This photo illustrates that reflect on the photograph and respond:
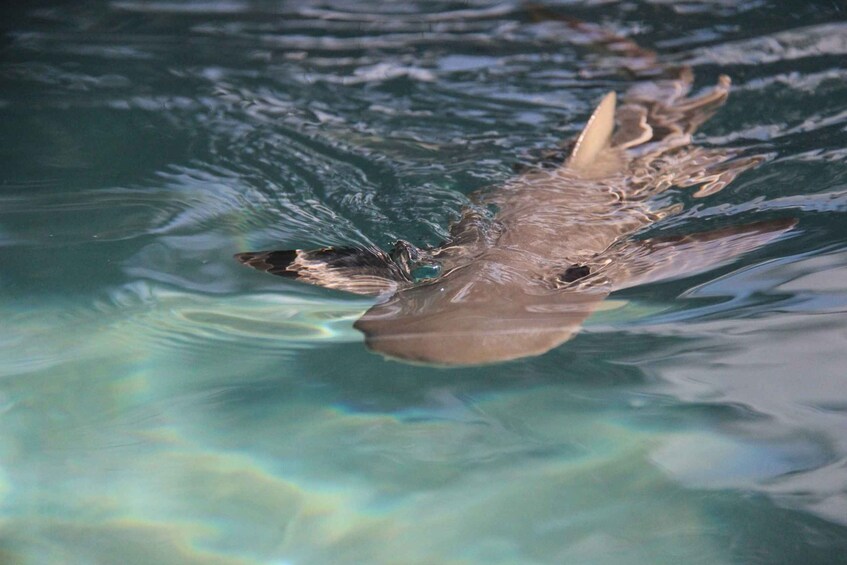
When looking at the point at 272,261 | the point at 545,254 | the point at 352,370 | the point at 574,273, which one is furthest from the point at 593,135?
the point at 352,370

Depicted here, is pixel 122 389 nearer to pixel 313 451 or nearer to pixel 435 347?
pixel 313 451

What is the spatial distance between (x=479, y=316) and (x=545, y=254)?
0.65 meters

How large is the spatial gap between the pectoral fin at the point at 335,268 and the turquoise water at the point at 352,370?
2.2 inches

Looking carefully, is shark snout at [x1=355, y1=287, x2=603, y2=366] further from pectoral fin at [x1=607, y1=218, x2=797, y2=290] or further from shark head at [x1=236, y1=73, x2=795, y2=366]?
pectoral fin at [x1=607, y1=218, x2=797, y2=290]

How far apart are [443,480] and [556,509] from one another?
9.7 inches

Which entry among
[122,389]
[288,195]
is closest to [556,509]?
[122,389]

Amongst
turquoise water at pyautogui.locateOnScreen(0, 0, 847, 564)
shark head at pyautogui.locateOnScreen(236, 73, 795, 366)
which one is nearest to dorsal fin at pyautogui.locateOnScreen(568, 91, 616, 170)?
shark head at pyautogui.locateOnScreen(236, 73, 795, 366)

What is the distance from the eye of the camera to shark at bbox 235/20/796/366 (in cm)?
206

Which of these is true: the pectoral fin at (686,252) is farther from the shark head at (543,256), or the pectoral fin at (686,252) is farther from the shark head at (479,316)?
the shark head at (479,316)

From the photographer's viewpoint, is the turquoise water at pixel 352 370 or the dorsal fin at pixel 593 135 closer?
the turquoise water at pixel 352 370

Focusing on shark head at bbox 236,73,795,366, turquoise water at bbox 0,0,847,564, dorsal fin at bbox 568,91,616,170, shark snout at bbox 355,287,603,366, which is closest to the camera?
turquoise water at bbox 0,0,847,564

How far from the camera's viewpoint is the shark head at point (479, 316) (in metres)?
1.95

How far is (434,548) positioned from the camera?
160cm

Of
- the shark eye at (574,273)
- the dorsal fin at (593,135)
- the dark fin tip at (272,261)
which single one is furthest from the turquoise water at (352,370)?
the dorsal fin at (593,135)
